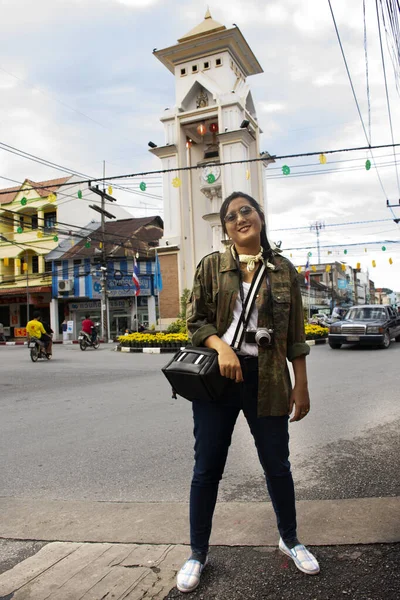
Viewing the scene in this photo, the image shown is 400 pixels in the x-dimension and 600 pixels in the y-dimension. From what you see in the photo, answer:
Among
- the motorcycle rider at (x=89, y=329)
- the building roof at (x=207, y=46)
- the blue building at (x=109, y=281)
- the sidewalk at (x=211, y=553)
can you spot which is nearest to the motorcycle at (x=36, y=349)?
the motorcycle rider at (x=89, y=329)

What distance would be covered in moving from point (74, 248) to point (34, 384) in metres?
27.0

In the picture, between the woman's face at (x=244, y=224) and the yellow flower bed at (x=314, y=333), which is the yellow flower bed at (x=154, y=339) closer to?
the yellow flower bed at (x=314, y=333)

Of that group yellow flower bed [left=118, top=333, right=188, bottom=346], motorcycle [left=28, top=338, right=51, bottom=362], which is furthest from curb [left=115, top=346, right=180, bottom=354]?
motorcycle [left=28, top=338, right=51, bottom=362]

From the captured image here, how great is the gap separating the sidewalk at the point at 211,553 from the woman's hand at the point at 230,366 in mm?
950

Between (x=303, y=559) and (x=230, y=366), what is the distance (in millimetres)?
1008

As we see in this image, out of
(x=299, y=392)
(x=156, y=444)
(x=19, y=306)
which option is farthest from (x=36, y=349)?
(x=19, y=306)

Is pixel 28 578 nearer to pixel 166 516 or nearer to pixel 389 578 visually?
pixel 166 516

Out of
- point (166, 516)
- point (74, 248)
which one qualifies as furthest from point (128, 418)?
point (74, 248)

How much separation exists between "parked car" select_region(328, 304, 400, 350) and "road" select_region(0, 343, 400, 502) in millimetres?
6407

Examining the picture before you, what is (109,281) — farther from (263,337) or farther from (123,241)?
(263,337)

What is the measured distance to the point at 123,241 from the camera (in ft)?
115

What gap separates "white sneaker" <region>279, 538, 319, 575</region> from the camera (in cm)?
228

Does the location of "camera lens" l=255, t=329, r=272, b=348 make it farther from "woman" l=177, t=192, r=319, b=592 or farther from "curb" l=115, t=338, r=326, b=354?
"curb" l=115, t=338, r=326, b=354

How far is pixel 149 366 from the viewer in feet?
42.6
